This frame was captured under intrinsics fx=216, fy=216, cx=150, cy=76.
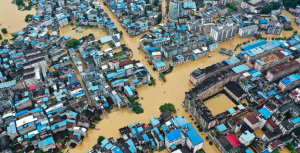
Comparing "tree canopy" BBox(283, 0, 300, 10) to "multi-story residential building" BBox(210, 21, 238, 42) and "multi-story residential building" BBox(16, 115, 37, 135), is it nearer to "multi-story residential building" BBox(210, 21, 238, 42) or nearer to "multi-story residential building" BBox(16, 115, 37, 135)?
"multi-story residential building" BBox(210, 21, 238, 42)

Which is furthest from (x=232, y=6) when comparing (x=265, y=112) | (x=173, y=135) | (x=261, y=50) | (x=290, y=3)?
(x=173, y=135)

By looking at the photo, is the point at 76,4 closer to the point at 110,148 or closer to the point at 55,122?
the point at 55,122

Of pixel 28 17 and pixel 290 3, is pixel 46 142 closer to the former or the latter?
pixel 28 17

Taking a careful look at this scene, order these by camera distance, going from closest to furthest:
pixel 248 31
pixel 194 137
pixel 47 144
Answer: pixel 194 137
pixel 47 144
pixel 248 31

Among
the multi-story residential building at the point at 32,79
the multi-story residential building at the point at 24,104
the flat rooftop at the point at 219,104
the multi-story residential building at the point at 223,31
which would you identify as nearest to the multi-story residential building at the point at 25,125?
the multi-story residential building at the point at 24,104

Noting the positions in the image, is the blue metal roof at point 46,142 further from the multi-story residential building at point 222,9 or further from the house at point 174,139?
the multi-story residential building at point 222,9

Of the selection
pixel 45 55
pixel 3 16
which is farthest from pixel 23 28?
pixel 45 55
